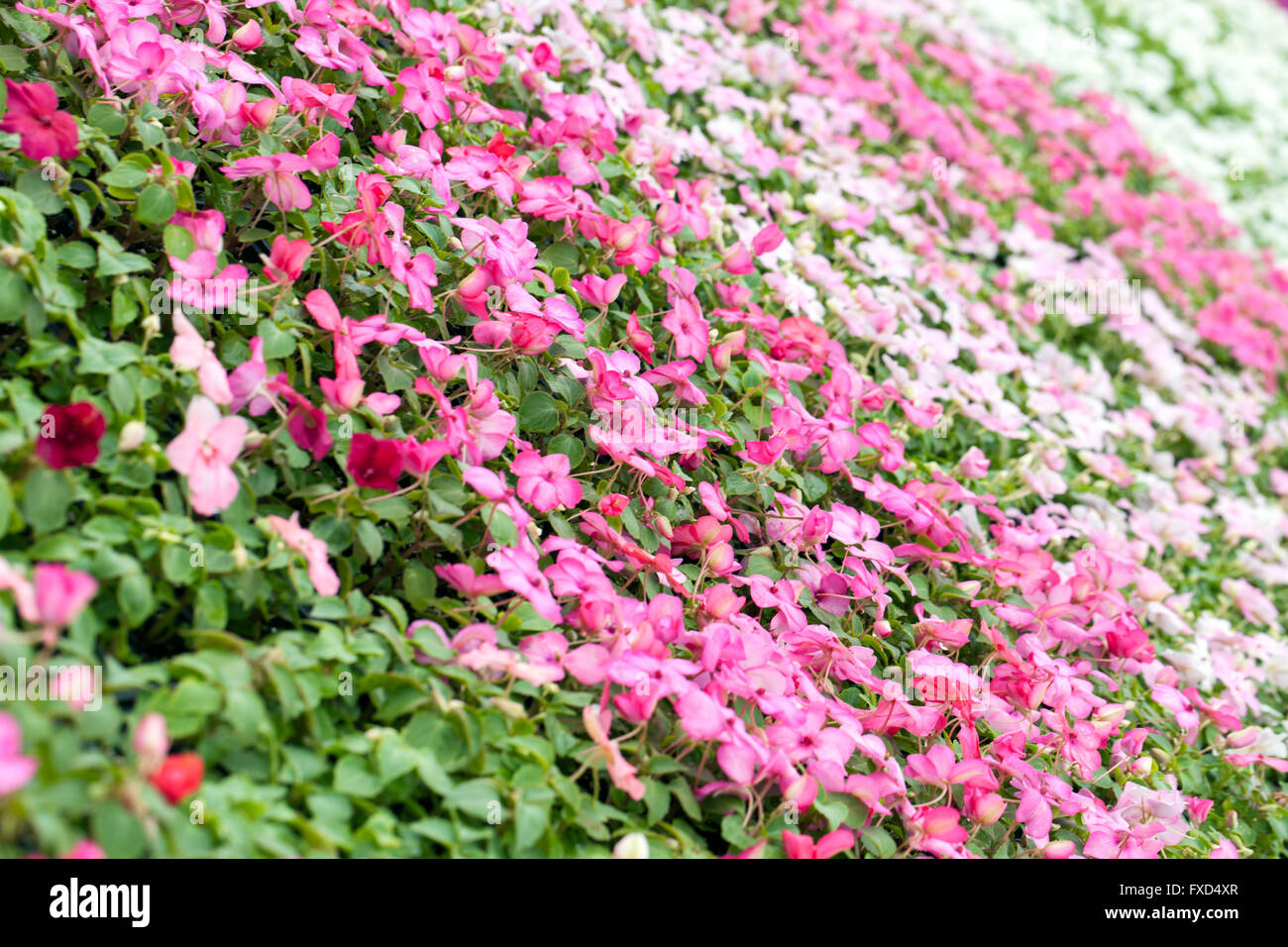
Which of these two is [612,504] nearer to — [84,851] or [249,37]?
[84,851]

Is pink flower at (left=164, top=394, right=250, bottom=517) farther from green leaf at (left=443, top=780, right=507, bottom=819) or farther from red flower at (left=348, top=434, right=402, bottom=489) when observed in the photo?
green leaf at (left=443, top=780, right=507, bottom=819)

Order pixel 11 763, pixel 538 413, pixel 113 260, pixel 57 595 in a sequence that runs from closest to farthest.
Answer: pixel 11 763
pixel 57 595
pixel 113 260
pixel 538 413

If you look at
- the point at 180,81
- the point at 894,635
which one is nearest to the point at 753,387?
the point at 894,635

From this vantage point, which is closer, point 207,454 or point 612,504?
point 207,454

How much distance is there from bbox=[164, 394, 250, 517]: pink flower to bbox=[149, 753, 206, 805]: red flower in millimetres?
307

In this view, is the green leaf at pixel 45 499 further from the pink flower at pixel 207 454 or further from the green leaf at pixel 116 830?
the green leaf at pixel 116 830

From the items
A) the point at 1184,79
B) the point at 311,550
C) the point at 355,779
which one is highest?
the point at 1184,79

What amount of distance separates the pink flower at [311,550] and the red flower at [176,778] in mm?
271

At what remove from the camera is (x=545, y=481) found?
4.56ft

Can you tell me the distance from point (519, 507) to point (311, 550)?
29 cm

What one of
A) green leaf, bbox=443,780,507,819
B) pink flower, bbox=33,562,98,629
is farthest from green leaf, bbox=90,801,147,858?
green leaf, bbox=443,780,507,819

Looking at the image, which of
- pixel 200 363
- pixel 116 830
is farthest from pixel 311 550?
pixel 116 830

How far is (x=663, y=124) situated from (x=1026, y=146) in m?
2.35

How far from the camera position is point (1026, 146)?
4.08 meters
